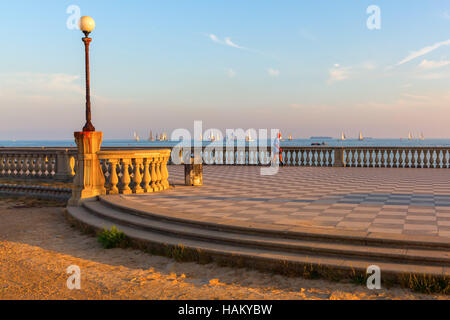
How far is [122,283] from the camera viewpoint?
5707mm

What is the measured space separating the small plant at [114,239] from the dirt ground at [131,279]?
148 mm

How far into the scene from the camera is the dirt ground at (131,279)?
5164mm

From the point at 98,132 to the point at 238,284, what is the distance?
7.25 m

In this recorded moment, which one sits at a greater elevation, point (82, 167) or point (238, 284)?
point (82, 167)

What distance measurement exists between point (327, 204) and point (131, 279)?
533 cm

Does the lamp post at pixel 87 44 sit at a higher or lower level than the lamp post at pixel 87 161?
higher

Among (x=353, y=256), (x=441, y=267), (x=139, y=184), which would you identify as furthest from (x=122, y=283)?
(x=139, y=184)

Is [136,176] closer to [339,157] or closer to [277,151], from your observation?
[277,151]

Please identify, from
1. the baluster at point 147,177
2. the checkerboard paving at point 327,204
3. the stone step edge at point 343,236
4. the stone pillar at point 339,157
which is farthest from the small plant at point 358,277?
the stone pillar at point 339,157

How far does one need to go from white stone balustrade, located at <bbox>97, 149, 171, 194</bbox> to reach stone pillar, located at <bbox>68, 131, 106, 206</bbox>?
0.87 feet

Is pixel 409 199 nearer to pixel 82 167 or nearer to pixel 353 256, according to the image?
pixel 353 256

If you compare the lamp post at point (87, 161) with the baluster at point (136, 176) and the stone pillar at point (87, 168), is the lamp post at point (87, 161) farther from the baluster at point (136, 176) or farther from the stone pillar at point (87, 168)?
the baluster at point (136, 176)

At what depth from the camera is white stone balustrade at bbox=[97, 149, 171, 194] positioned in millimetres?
11492
